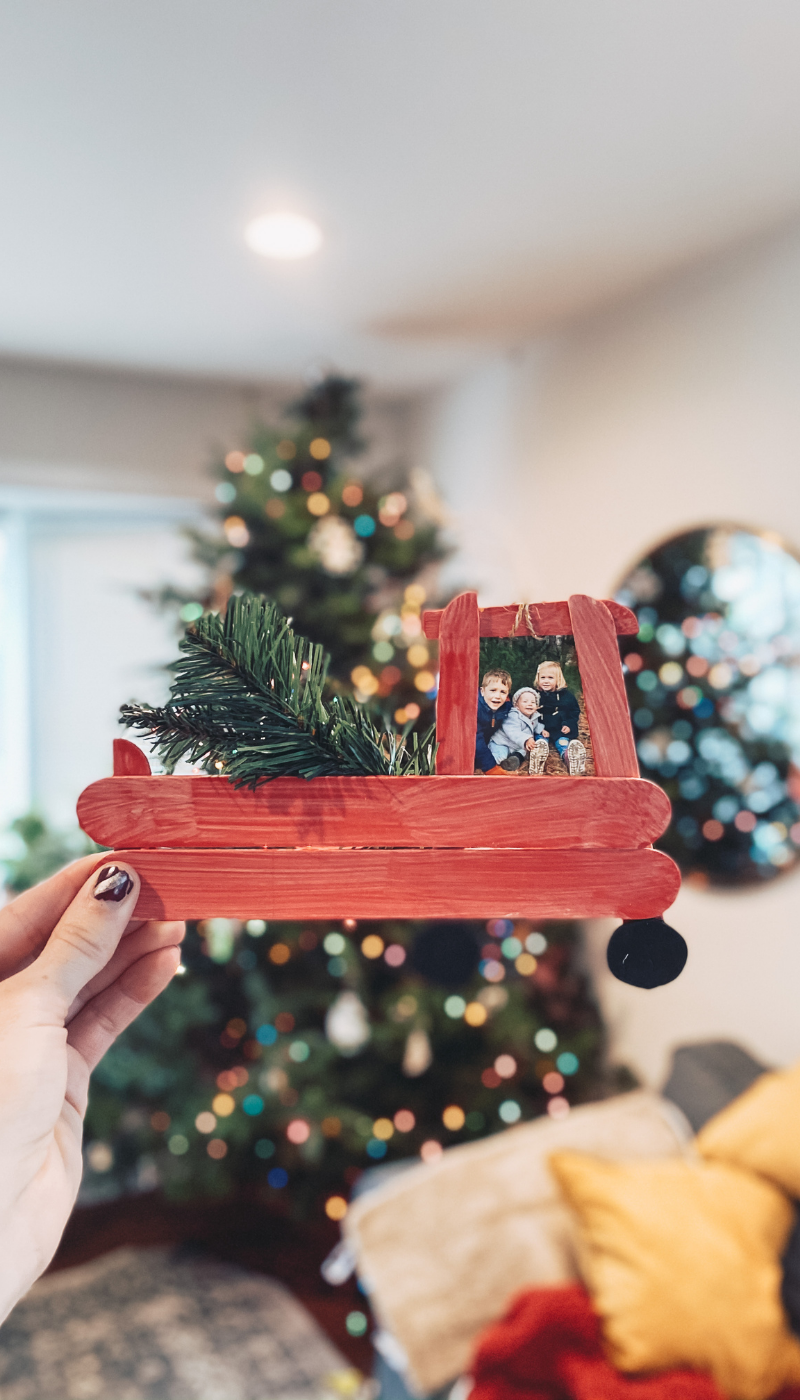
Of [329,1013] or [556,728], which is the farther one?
[329,1013]

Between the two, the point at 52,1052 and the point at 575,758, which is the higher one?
the point at 575,758

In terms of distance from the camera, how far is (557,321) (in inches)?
95.9

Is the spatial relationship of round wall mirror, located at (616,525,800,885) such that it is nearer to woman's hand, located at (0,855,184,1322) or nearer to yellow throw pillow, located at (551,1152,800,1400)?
yellow throw pillow, located at (551,1152,800,1400)

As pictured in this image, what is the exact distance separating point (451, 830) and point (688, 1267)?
4.17 feet

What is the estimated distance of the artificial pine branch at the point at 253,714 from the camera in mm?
564

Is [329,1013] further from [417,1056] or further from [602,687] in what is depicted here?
[602,687]

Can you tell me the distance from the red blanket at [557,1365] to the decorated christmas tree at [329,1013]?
0.87 m

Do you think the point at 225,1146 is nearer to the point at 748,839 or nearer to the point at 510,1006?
the point at 510,1006

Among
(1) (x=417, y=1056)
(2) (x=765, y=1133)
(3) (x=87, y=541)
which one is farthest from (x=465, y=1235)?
(3) (x=87, y=541)

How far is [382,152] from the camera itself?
1.65 m

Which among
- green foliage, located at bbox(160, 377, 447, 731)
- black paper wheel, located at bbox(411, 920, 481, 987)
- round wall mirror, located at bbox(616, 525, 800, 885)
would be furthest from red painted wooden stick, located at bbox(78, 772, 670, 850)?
green foliage, located at bbox(160, 377, 447, 731)

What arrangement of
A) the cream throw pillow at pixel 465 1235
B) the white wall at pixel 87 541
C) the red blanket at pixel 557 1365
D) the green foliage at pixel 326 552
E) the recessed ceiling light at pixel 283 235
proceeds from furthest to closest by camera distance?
the white wall at pixel 87 541, the green foliage at pixel 326 552, the recessed ceiling light at pixel 283 235, the cream throw pillow at pixel 465 1235, the red blanket at pixel 557 1365

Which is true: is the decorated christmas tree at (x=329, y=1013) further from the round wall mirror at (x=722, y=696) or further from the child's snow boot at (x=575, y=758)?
the child's snow boot at (x=575, y=758)

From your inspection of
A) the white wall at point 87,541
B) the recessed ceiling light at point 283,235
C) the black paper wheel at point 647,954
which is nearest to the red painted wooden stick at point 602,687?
the black paper wheel at point 647,954
